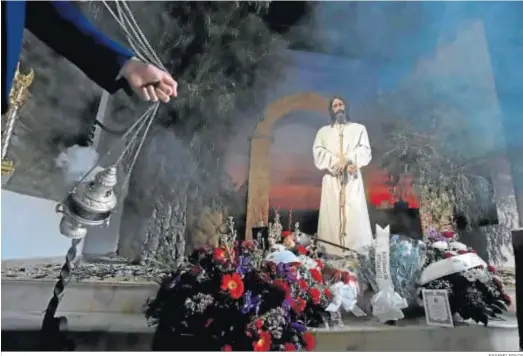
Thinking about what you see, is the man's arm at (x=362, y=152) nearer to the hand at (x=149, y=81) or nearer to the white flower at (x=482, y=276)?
the white flower at (x=482, y=276)

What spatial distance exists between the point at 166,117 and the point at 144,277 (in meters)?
0.79

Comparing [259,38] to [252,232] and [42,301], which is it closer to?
[252,232]

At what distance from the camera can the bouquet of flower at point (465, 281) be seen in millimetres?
2285

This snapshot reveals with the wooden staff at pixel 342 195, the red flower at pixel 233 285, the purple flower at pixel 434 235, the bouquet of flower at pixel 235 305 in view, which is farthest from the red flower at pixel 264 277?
the purple flower at pixel 434 235

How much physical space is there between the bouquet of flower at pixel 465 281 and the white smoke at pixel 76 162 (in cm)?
166

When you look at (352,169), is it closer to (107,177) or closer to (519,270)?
(519,270)

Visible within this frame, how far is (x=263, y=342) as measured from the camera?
2.10 m

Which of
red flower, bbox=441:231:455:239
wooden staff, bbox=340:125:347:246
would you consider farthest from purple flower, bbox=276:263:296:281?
red flower, bbox=441:231:455:239

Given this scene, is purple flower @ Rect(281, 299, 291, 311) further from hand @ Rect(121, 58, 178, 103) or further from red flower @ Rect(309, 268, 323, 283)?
hand @ Rect(121, 58, 178, 103)

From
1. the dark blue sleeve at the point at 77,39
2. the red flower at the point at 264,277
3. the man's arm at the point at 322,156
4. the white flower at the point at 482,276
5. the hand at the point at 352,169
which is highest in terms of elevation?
the dark blue sleeve at the point at 77,39

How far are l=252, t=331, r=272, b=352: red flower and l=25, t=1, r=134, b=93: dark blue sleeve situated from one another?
136 cm

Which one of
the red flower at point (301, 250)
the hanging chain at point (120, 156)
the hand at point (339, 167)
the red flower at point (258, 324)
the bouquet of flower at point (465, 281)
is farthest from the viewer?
the hand at point (339, 167)

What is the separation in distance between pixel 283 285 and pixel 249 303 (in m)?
0.18

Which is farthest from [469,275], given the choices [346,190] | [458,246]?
[346,190]
